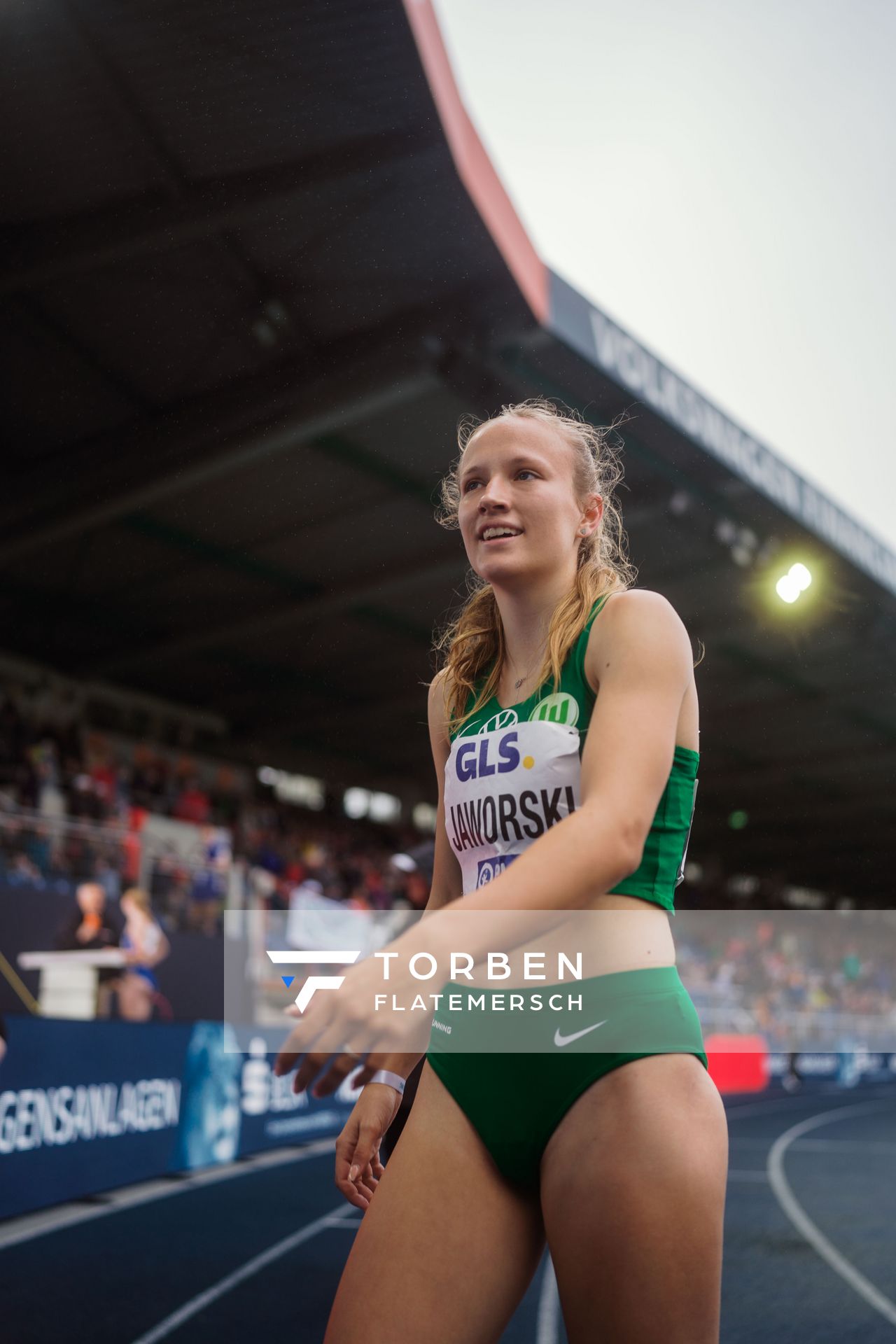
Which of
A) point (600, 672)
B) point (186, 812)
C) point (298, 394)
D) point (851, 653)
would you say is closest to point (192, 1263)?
point (600, 672)

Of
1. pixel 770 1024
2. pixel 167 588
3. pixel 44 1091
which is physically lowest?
pixel 770 1024

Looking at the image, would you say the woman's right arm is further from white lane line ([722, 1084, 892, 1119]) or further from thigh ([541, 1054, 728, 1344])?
white lane line ([722, 1084, 892, 1119])

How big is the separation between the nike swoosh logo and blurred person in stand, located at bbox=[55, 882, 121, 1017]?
8.08 metres

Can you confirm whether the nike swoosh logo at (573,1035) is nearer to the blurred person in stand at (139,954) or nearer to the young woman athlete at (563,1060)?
the young woman athlete at (563,1060)

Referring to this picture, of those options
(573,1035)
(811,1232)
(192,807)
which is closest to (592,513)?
(573,1035)

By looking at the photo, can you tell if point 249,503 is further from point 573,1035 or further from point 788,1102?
point 788,1102

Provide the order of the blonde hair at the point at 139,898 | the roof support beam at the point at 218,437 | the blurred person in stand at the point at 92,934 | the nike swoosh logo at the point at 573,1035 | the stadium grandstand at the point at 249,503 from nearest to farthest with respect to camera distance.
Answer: the nike swoosh logo at the point at 573,1035 < the stadium grandstand at the point at 249,503 < the blurred person in stand at the point at 92,934 < the blonde hair at the point at 139,898 < the roof support beam at the point at 218,437

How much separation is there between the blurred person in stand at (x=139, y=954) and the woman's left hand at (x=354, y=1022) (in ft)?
26.9

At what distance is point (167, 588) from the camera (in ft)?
54.3

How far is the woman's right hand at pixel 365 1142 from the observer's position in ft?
5.49

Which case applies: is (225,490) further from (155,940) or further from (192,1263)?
(192,1263)

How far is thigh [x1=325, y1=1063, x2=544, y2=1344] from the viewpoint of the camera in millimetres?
1401

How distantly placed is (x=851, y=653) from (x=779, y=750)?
6.09 metres

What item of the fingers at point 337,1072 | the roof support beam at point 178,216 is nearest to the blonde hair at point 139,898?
the roof support beam at point 178,216
